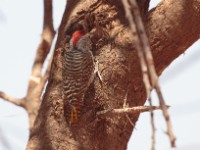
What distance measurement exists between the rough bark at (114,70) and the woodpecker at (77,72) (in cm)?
2

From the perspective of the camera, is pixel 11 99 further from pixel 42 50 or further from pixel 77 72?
pixel 77 72

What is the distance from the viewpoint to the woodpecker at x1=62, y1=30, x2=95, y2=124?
1360 mm

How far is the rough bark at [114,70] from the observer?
1.35 metres

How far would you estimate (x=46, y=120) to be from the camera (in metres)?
1.41

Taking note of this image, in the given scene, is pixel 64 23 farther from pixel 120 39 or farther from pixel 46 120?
pixel 46 120

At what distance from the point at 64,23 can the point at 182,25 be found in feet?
1.19

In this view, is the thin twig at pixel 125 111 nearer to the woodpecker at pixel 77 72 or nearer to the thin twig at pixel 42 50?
the woodpecker at pixel 77 72

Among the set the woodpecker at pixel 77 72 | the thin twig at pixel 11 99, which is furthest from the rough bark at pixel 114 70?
the thin twig at pixel 11 99

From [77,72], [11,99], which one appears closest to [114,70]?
[77,72]

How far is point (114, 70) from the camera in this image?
1355mm

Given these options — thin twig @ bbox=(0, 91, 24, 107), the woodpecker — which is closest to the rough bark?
the woodpecker

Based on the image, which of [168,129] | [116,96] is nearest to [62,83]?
[116,96]

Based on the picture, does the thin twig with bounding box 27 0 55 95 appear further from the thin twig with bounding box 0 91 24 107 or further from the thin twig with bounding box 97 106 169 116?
the thin twig with bounding box 97 106 169 116

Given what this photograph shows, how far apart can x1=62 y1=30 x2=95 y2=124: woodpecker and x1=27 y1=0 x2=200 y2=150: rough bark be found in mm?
21
